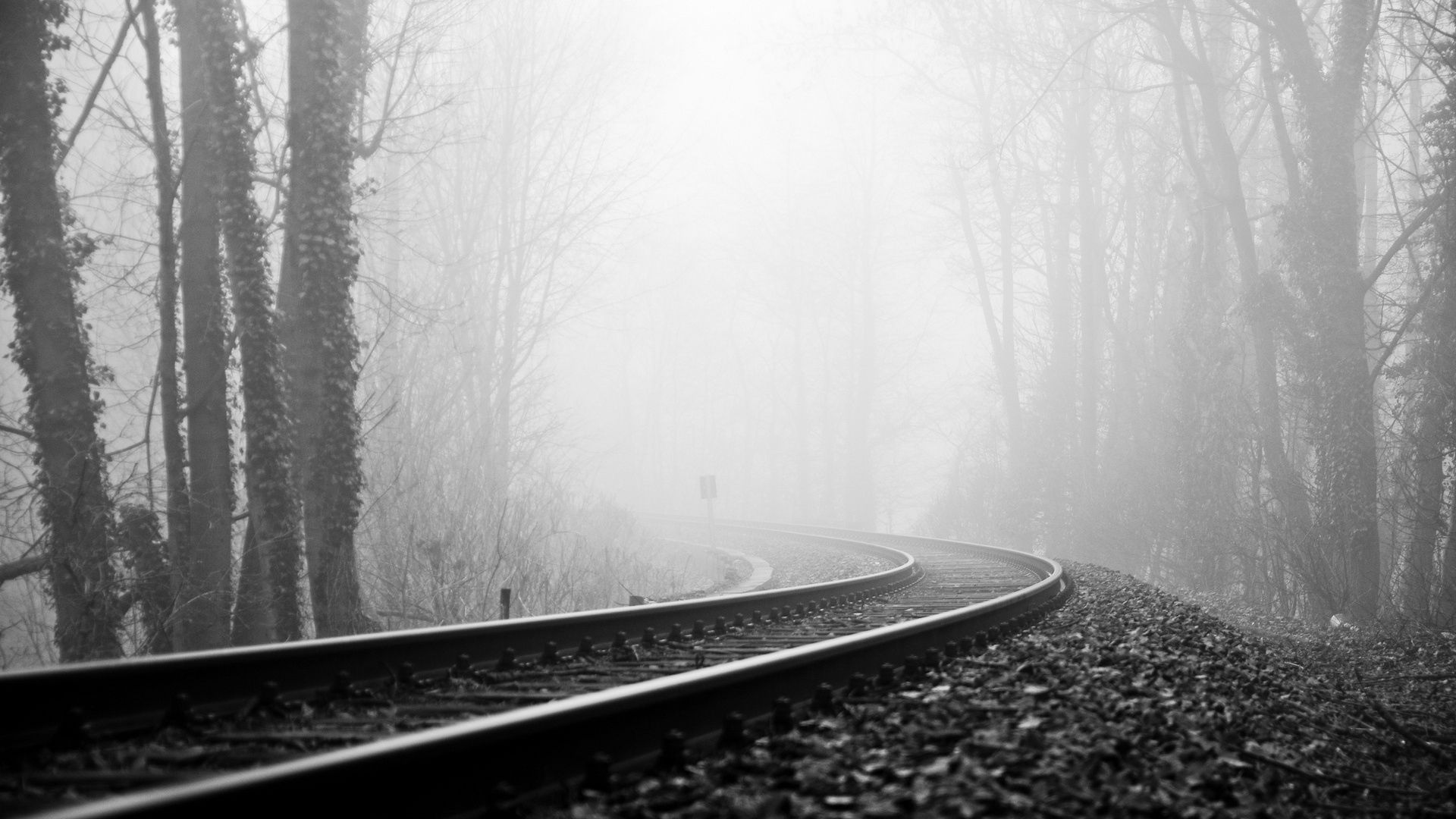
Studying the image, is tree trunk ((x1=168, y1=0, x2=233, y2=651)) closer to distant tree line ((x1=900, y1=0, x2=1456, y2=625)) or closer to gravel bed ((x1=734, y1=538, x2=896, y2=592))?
gravel bed ((x1=734, y1=538, x2=896, y2=592))

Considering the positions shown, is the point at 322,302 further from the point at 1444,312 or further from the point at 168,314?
the point at 1444,312

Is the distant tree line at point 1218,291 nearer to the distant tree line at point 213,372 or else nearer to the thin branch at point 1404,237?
the thin branch at point 1404,237

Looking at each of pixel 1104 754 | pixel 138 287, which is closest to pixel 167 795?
pixel 1104 754

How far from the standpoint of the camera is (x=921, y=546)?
1989cm

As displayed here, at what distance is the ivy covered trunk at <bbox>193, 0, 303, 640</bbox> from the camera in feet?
31.6

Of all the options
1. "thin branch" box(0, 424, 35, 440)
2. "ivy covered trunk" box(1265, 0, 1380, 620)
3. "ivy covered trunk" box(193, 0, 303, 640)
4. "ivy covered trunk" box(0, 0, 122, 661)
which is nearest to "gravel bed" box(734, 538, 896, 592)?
"ivy covered trunk" box(193, 0, 303, 640)

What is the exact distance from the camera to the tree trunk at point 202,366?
366 inches

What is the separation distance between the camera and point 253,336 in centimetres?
980

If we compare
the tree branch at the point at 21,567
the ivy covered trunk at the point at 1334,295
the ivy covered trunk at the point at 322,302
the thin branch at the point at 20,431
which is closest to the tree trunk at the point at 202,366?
the ivy covered trunk at the point at 322,302

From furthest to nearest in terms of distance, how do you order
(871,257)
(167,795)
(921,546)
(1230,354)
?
(871,257) < (921,546) < (1230,354) < (167,795)

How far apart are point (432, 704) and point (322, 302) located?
6401 mm

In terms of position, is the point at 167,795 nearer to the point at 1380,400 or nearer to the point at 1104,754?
the point at 1104,754

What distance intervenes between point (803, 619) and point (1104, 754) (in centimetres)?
469

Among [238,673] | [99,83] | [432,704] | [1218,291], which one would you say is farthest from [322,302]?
[1218,291]
